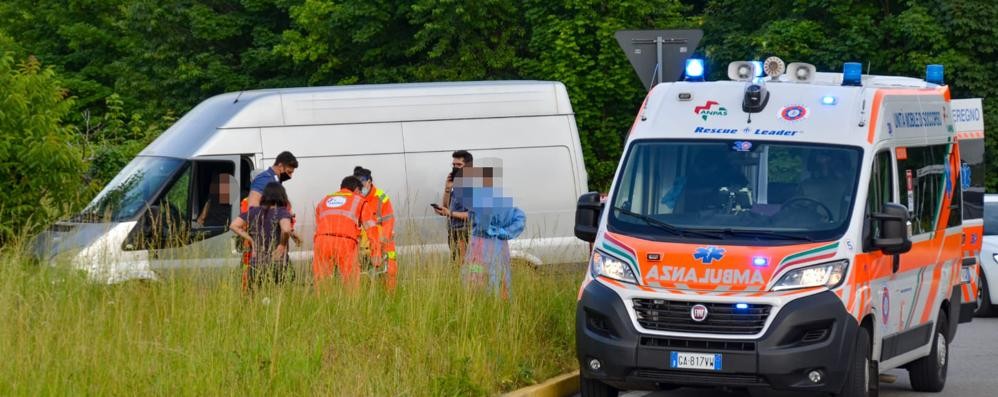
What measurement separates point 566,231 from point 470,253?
3566 mm

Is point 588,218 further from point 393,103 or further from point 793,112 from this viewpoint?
point 393,103

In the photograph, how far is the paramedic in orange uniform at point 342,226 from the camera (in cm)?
1291

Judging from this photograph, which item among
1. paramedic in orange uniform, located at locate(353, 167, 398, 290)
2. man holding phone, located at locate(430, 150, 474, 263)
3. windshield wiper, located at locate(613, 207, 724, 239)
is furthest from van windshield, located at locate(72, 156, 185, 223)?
windshield wiper, located at locate(613, 207, 724, 239)

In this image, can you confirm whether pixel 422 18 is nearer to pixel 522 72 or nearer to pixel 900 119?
pixel 522 72

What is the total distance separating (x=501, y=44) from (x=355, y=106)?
26.5m

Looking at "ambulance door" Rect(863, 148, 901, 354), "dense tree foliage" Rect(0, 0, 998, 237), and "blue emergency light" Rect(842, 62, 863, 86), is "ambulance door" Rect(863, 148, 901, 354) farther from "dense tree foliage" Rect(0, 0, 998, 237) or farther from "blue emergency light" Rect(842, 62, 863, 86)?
"dense tree foliage" Rect(0, 0, 998, 237)

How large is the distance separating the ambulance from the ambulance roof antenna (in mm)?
3939

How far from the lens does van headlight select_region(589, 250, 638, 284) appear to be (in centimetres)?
983

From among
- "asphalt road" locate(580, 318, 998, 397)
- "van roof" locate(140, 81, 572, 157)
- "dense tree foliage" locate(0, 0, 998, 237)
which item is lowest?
"asphalt road" locate(580, 318, 998, 397)

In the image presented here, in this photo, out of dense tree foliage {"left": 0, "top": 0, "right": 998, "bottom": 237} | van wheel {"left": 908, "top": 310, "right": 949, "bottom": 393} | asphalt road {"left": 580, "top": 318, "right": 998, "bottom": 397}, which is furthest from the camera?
dense tree foliage {"left": 0, "top": 0, "right": 998, "bottom": 237}

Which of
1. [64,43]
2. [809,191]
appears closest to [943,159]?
[809,191]

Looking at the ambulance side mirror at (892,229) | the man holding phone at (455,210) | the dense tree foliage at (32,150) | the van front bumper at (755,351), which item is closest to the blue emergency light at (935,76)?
the ambulance side mirror at (892,229)

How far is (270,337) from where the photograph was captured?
9.98 meters

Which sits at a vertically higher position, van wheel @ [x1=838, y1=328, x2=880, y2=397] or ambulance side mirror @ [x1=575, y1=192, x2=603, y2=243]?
ambulance side mirror @ [x1=575, y1=192, x2=603, y2=243]
